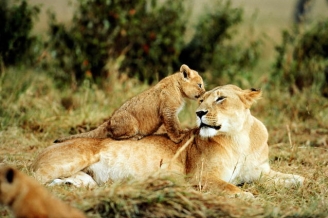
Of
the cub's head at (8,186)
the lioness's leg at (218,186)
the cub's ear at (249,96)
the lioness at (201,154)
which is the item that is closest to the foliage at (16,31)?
the lioness at (201,154)

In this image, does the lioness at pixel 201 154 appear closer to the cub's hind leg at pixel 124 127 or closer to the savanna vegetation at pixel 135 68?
the cub's hind leg at pixel 124 127

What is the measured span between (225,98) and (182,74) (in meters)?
1.02

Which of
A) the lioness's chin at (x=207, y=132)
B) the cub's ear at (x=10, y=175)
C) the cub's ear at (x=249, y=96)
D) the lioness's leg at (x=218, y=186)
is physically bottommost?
the lioness's leg at (x=218, y=186)

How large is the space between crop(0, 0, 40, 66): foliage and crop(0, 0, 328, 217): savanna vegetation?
0.02 meters

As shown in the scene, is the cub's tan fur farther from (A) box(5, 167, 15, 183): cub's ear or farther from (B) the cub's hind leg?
(B) the cub's hind leg

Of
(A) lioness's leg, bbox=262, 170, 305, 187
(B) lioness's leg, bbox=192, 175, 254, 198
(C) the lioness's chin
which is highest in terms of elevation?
(C) the lioness's chin

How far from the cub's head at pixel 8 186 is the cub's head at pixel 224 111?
198 cm

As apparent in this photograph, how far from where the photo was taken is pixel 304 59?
375 inches

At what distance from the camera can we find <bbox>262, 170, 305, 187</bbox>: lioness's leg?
5031 mm

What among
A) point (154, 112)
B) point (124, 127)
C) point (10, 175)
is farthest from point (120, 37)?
point (10, 175)

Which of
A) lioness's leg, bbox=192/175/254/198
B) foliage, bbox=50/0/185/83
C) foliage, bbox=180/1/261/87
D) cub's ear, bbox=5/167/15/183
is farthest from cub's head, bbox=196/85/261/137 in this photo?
foliage, bbox=180/1/261/87

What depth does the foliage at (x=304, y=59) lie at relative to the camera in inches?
367

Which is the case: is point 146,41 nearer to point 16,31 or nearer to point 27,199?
point 16,31

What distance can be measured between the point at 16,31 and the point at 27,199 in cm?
584
